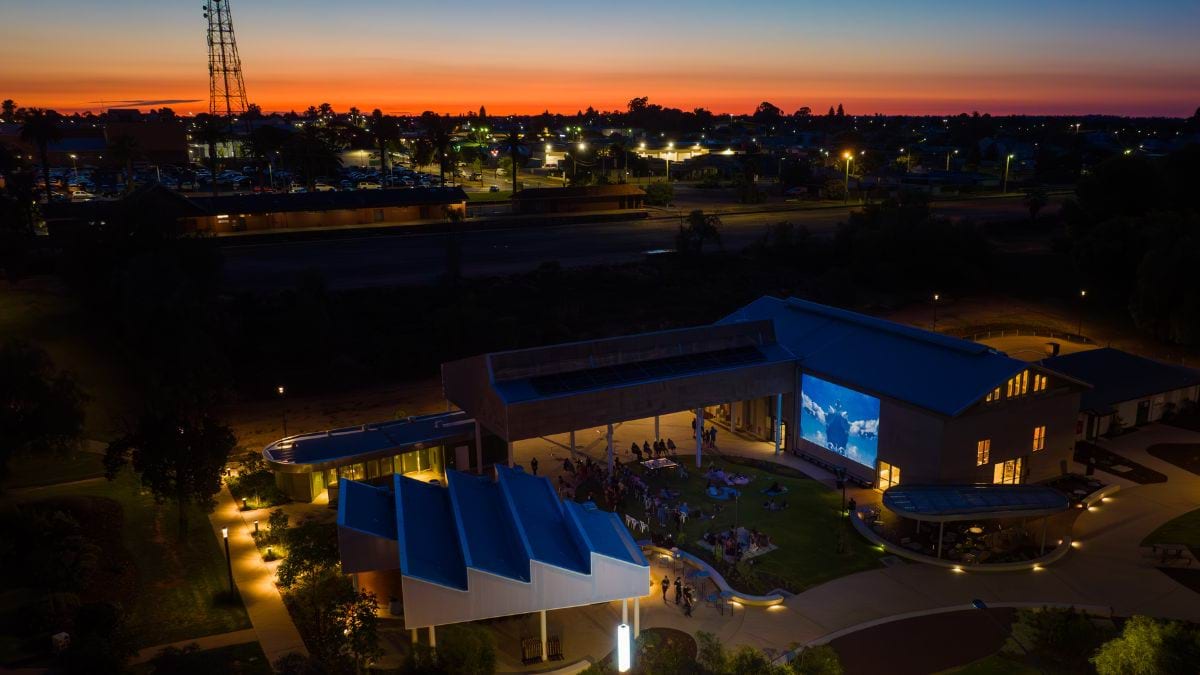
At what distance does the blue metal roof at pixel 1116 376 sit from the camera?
38500 millimetres

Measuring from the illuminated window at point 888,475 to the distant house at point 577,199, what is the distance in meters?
72.9

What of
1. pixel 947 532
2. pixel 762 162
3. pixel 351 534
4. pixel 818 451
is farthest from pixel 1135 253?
pixel 762 162

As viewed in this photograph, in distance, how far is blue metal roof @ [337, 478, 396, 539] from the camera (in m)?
23.5

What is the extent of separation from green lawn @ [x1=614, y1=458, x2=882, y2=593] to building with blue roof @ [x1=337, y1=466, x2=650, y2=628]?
5338mm

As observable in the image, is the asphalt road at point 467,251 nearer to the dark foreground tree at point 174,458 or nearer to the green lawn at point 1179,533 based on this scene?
the dark foreground tree at point 174,458

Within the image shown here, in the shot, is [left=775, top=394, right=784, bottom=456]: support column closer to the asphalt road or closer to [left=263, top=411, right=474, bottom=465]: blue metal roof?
[left=263, top=411, right=474, bottom=465]: blue metal roof

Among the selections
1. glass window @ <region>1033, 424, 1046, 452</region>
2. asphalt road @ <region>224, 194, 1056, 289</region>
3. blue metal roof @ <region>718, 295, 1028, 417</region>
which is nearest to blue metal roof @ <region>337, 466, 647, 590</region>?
blue metal roof @ <region>718, 295, 1028, 417</region>

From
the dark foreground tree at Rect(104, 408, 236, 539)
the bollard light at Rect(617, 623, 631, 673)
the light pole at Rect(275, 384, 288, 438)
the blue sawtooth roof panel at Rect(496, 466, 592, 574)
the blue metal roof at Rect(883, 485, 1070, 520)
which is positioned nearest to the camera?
the bollard light at Rect(617, 623, 631, 673)

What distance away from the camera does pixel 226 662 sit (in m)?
21.9

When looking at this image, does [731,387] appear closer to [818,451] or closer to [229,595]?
[818,451]

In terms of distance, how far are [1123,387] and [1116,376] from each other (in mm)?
1277

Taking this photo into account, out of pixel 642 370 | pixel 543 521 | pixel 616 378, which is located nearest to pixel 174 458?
pixel 543 521

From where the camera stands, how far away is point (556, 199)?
10112cm

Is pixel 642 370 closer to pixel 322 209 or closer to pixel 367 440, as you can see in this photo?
pixel 367 440
